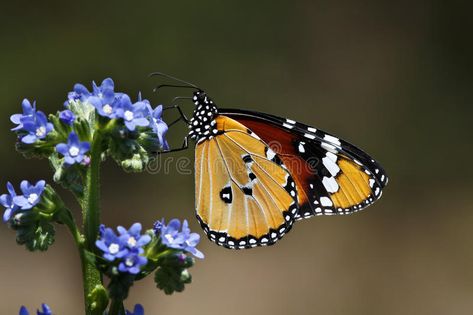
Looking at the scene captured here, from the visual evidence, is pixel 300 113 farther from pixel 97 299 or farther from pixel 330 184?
pixel 97 299

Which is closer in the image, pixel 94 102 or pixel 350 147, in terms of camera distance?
pixel 94 102

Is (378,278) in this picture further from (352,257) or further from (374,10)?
(374,10)

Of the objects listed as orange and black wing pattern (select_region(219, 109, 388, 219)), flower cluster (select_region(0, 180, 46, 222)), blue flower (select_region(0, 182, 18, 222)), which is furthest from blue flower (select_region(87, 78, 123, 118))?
orange and black wing pattern (select_region(219, 109, 388, 219))

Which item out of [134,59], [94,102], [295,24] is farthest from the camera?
Result: [295,24]

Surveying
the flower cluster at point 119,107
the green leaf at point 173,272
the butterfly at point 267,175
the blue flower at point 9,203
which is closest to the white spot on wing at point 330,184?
the butterfly at point 267,175

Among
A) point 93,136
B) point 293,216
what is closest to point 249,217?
point 293,216

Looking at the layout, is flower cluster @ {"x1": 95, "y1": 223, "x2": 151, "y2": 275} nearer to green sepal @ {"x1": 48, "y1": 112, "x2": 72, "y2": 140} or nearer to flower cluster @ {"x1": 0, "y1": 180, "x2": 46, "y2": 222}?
flower cluster @ {"x1": 0, "y1": 180, "x2": 46, "y2": 222}

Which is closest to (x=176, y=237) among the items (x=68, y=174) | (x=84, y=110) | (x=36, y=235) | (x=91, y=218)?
(x=91, y=218)
